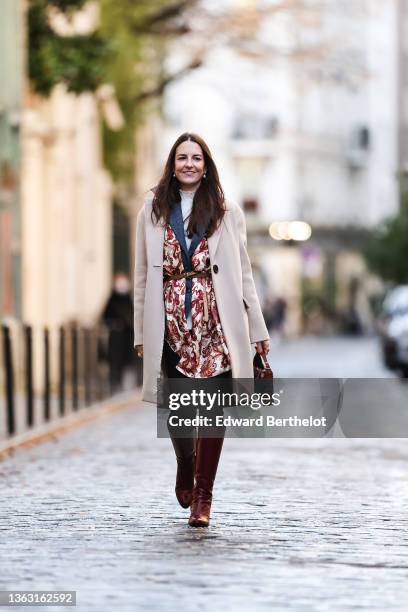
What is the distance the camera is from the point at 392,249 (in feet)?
207

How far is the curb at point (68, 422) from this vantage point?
15.5 meters

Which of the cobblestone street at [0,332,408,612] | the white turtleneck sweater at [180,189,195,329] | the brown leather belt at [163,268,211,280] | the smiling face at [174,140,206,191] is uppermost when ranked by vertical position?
the smiling face at [174,140,206,191]

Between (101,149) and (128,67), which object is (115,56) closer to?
(128,67)

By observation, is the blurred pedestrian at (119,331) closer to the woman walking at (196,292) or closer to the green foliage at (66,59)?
the green foliage at (66,59)

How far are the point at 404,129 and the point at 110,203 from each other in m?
60.7

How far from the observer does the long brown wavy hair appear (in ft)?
30.2

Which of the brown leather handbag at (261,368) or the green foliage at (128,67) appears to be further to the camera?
the green foliage at (128,67)

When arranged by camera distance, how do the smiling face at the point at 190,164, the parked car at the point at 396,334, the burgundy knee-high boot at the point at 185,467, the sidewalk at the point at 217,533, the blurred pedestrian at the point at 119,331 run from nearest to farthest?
the sidewalk at the point at 217,533 → the smiling face at the point at 190,164 → the burgundy knee-high boot at the point at 185,467 → the blurred pedestrian at the point at 119,331 → the parked car at the point at 396,334

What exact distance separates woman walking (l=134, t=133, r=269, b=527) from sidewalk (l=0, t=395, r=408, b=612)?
64cm

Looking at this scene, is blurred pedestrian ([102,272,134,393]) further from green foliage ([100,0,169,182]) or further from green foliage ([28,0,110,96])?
green foliage ([28,0,110,96])

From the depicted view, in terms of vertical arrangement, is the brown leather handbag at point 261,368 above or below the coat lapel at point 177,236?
below

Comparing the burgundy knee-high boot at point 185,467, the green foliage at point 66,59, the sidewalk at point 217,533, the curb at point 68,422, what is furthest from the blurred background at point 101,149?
the burgundy knee-high boot at point 185,467

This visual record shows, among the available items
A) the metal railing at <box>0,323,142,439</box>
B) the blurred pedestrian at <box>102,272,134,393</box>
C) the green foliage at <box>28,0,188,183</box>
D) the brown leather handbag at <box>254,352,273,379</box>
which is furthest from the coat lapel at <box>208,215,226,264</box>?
the green foliage at <box>28,0,188,183</box>

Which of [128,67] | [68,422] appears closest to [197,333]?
[68,422]
